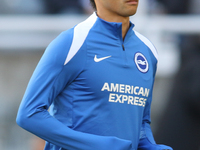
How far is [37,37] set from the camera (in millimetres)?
5457

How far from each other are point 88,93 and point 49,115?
0.69 feet

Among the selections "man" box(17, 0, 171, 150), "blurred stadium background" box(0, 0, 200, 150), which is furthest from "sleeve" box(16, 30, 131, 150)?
"blurred stadium background" box(0, 0, 200, 150)

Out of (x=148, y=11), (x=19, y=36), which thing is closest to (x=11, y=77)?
(x=19, y=36)

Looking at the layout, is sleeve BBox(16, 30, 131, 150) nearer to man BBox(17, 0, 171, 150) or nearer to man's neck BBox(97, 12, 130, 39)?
man BBox(17, 0, 171, 150)

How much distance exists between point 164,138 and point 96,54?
96.7 inches

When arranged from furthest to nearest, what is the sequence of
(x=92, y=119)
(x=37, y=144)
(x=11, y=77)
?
1. (x=11, y=77)
2. (x=37, y=144)
3. (x=92, y=119)

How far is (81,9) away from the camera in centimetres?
558

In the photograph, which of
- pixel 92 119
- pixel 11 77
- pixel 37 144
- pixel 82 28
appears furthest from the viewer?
pixel 11 77

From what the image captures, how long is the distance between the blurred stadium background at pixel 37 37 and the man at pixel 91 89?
9.95 ft

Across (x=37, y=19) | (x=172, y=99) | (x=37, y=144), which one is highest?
(x=37, y=19)

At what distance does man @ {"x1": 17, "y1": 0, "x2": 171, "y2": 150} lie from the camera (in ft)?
5.99

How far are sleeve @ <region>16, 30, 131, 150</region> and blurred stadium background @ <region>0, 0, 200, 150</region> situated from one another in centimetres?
324

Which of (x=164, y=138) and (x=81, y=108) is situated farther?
(x=164, y=138)

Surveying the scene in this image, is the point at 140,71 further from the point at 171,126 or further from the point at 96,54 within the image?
the point at 171,126
